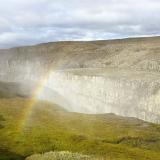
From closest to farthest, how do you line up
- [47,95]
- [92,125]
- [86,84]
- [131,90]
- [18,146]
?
[18,146], [92,125], [131,90], [86,84], [47,95]

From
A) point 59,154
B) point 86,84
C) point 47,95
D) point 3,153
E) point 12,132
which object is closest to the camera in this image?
point 59,154

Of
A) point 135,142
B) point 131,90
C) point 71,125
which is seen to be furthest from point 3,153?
point 131,90

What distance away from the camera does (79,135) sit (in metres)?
84.0

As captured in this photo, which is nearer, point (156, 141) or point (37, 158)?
point (37, 158)

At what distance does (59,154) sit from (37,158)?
4.77 meters

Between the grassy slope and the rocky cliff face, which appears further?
the rocky cliff face

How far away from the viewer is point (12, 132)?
278 ft

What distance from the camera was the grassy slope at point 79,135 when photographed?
234ft

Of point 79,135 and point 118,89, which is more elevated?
point 118,89

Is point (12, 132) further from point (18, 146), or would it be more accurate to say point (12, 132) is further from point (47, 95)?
point (47, 95)

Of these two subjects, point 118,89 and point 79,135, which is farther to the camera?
point 118,89

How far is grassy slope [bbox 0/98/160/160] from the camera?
7138 cm

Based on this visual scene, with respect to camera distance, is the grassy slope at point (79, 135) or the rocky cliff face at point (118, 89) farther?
the rocky cliff face at point (118, 89)

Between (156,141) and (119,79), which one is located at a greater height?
(119,79)
